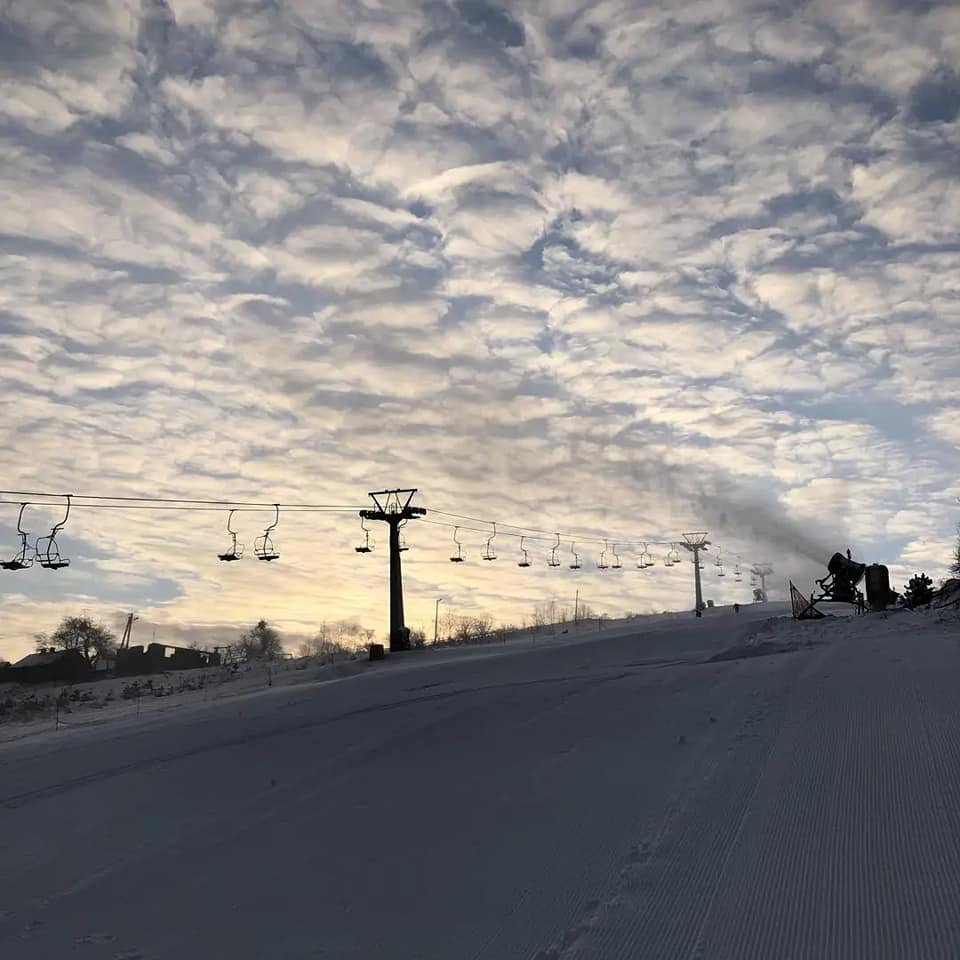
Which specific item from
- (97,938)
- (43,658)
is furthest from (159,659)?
(97,938)

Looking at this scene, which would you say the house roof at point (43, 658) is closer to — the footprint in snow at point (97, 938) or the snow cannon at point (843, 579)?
the snow cannon at point (843, 579)

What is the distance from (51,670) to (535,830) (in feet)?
304

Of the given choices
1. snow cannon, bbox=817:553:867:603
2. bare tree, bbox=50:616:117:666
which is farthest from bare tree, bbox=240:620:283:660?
snow cannon, bbox=817:553:867:603

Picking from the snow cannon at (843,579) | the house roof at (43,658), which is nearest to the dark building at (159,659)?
the house roof at (43,658)

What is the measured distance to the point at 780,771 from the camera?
43.4ft

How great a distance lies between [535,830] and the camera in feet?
40.4

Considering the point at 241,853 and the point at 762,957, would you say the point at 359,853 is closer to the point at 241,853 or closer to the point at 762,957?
the point at 241,853

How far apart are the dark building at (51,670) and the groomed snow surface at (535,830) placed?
248ft

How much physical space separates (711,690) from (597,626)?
47484mm

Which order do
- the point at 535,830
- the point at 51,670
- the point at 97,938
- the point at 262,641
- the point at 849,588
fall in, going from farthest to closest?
the point at 262,641 → the point at 51,670 → the point at 849,588 → the point at 535,830 → the point at 97,938

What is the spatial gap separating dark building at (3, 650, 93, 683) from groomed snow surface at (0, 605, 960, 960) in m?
75.6

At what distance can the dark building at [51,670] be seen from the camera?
90125mm

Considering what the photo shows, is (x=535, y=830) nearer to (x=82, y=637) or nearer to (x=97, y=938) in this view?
(x=97, y=938)

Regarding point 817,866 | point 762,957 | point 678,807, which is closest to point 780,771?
point 678,807
